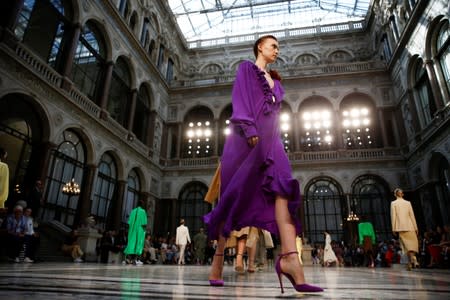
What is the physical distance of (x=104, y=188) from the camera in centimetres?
1434

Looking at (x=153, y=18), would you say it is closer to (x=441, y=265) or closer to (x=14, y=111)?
(x=14, y=111)

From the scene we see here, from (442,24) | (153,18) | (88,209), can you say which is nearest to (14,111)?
(88,209)

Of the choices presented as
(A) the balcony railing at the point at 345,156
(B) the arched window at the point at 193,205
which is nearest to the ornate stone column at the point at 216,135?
(A) the balcony railing at the point at 345,156

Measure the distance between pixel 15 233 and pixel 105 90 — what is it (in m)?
8.79

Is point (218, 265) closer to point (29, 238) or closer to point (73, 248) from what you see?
point (29, 238)

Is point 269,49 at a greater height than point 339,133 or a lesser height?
lesser

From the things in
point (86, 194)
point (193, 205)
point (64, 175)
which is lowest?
point (86, 194)

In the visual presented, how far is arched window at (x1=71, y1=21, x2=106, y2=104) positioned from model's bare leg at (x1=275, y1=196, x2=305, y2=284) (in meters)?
13.3

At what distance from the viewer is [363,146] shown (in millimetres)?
18188

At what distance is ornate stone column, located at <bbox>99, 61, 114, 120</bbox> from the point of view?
44.6 ft

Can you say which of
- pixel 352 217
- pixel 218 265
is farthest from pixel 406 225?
pixel 352 217

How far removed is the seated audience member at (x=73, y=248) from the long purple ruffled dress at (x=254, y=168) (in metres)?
8.56

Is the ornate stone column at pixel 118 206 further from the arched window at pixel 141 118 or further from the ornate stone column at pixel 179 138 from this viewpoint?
the ornate stone column at pixel 179 138

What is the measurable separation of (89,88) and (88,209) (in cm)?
560
